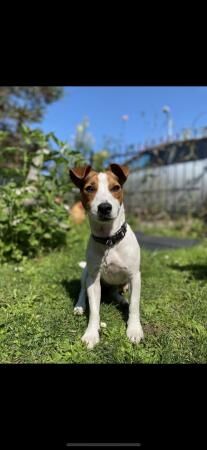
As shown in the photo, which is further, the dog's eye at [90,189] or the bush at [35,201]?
the bush at [35,201]

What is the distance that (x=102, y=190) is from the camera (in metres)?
2.44

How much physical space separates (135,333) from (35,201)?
93.0 inches

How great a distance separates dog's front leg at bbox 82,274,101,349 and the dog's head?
46cm

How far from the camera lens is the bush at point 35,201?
14.2 feet

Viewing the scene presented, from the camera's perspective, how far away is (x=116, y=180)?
2.55 metres

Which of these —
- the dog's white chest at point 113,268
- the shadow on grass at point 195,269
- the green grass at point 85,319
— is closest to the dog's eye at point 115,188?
the dog's white chest at point 113,268

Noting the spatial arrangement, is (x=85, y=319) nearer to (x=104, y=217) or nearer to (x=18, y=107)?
(x=104, y=217)

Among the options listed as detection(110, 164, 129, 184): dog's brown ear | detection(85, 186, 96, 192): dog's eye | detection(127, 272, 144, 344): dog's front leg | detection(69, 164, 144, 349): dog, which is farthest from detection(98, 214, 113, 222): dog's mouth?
detection(127, 272, 144, 344): dog's front leg

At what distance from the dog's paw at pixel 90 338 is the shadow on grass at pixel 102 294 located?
0.31 m
